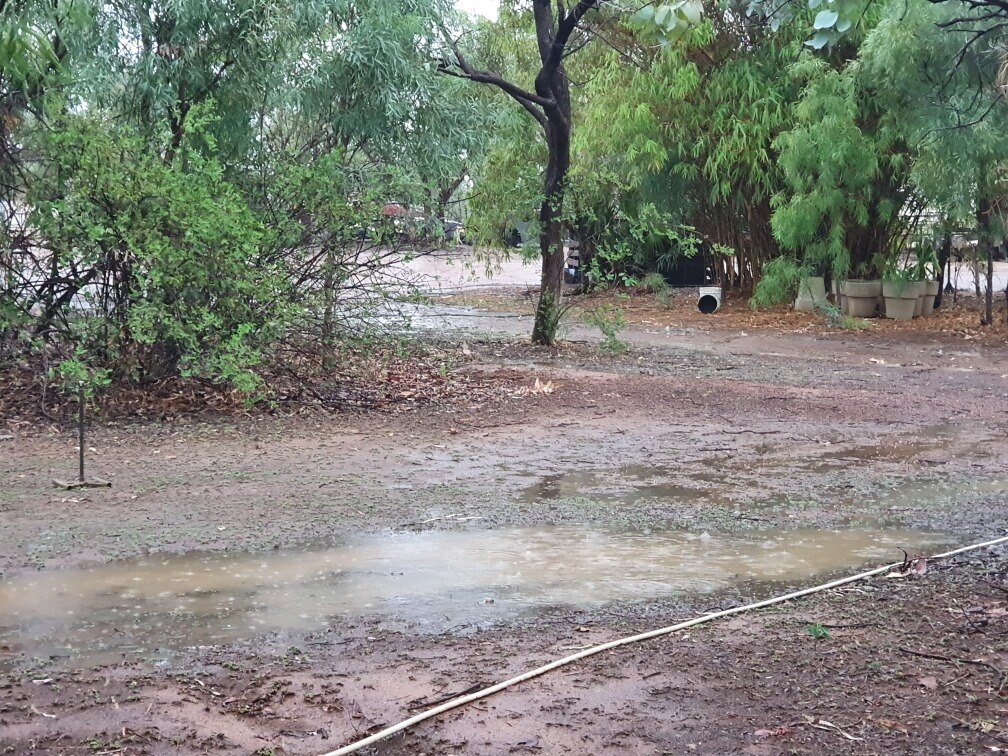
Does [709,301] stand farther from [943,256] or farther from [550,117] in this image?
[550,117]

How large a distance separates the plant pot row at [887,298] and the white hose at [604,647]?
12615 mm

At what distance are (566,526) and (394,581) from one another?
1.36 m

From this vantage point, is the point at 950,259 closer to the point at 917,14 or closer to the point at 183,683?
the point at 917,14

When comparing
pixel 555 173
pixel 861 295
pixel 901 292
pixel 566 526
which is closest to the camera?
pixel 566 526

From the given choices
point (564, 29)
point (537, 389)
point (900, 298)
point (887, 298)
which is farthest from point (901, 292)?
point (537, 389)

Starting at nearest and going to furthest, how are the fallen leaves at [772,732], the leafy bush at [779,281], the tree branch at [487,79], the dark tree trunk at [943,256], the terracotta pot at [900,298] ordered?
the fallen leaves at [772,732]
the tree branch at [487,79]
the dark tree trunk at [943,256]
the terracotta pot at [900,298]
the leafy bush at [779,281]

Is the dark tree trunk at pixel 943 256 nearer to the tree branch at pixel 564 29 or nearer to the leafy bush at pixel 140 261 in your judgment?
the tree branch at pixel 564 29

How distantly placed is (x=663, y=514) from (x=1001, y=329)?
11.6 meters

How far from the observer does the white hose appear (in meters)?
3.57

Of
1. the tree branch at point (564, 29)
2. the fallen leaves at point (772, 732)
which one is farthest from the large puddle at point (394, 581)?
the tree branch at point (564, 29)

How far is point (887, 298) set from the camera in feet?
58.7

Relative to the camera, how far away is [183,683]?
3959mm

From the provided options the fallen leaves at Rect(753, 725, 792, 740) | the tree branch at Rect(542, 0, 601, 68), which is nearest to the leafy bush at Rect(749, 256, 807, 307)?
the tree branch at Rect(542, 0, 601, 68)

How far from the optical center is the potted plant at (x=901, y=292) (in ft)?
57.9
